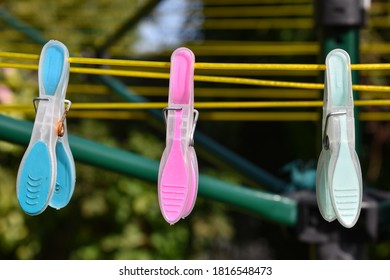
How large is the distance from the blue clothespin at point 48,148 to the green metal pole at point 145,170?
7.7 inches

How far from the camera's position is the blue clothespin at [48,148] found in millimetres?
650

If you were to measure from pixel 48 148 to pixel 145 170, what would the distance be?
32 cm

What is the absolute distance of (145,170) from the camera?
97cm

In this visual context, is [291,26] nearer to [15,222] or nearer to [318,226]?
[15,222]

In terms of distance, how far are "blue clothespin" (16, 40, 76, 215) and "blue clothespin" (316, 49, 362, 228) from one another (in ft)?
0.78

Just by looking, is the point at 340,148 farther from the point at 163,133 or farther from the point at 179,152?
the point at 163,133

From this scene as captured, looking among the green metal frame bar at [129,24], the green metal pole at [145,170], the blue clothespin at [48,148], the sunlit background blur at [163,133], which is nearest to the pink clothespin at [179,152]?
the blue clothespin at [48,148]

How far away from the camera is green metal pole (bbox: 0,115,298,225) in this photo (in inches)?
34.6

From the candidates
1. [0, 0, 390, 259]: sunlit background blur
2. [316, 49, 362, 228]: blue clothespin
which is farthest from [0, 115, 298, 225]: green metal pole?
[0, 0, 390, 259]: sunlit background blur

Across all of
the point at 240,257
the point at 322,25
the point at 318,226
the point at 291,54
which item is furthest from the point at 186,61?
the point at 240,257

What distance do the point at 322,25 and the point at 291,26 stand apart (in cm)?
122

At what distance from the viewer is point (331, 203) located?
65cm

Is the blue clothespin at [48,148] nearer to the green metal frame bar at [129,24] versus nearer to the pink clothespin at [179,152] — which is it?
the pink clothespin at [179,152]

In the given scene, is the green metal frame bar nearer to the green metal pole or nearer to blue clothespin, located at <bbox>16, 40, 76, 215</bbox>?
the green metal pole
